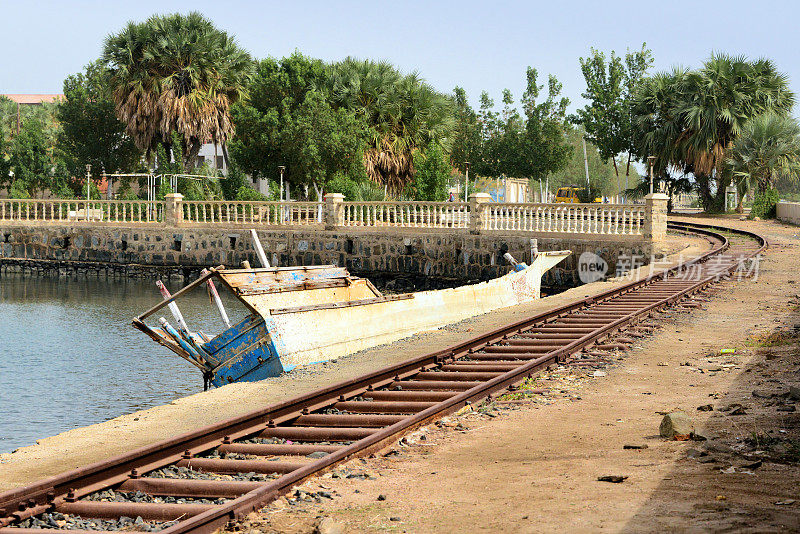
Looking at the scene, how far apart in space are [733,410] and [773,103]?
44931mm

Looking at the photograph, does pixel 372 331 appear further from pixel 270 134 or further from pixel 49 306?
pixel 270 134

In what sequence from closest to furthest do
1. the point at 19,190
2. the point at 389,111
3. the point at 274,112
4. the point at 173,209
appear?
1. the point at 173,209
2. the point at 274,112
3. the point at 389,111
4. the point at 19,190

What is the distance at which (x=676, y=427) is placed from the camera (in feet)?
28.2

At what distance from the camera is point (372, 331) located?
58.3 ft

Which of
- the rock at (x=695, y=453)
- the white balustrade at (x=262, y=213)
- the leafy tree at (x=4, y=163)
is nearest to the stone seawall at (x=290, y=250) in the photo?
the white balustrade at (x=262, y=213)

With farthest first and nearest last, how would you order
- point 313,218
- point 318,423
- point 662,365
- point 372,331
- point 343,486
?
1. point 313,218
2. point 372,331
3. point 662,365
4. point 318,423
5. point 343,486

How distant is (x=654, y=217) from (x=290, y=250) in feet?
55.0

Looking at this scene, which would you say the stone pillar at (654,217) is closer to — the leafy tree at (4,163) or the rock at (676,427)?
the rock at (676,427)

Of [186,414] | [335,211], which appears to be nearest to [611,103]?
[335,211]

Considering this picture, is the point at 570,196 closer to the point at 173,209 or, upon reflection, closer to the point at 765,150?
the point at 765,150

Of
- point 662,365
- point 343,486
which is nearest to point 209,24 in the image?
point 662,365

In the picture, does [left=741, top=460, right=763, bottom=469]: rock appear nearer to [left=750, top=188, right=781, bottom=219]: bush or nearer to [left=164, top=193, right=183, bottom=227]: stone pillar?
[left=164, top=193, right=183, bottom=227]: stone pillar

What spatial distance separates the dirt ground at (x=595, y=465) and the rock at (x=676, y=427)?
0.09 meters

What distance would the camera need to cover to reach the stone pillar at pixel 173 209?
4369 cm
